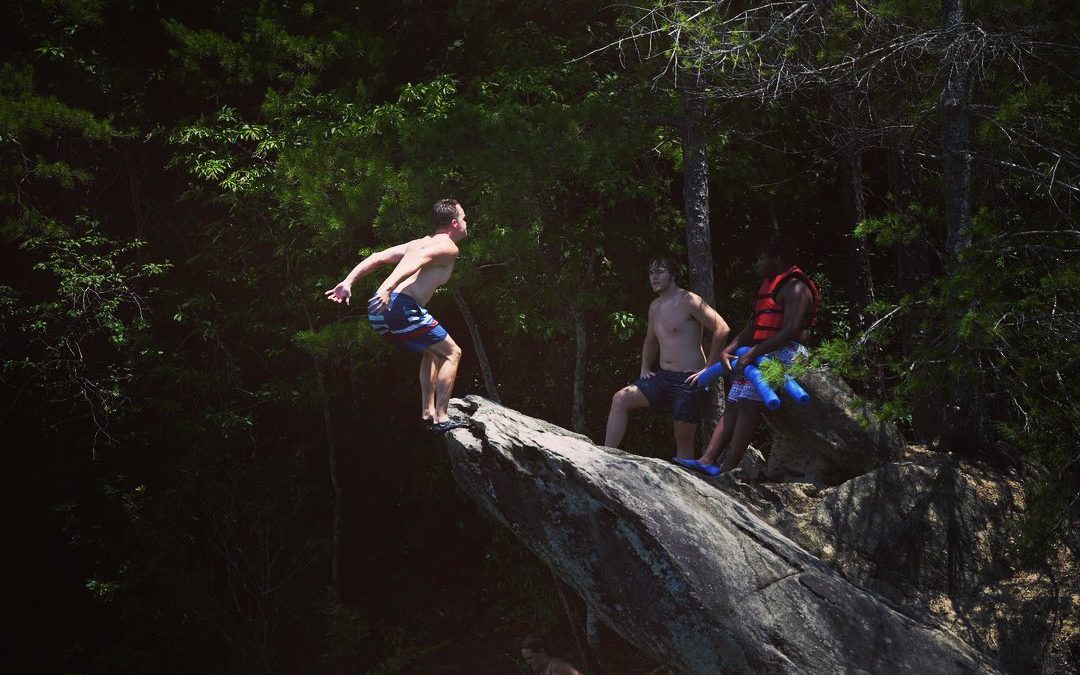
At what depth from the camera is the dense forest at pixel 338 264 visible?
10414 millimetres

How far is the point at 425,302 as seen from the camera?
7719 millimetres

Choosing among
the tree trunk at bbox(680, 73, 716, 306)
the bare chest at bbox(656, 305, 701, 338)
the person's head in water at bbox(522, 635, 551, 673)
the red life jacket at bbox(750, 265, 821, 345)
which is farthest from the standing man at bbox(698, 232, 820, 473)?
the person's head in water at bbox(522, 635, 551, 673)

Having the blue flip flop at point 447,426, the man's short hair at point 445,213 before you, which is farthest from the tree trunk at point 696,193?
the man's short hair at point 445,213

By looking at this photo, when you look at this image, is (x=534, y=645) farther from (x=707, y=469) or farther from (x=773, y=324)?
(x=773, y=324)

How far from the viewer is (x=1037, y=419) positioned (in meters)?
6.78

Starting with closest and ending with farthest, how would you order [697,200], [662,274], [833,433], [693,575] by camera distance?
1. [693,575]
2. [662,274]
3. [833,433]
4. [697,200]

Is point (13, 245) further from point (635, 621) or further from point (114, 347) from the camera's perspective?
point (635, 621)

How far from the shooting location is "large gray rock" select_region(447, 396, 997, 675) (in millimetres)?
6867

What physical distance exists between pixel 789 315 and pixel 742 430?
32.9 inches

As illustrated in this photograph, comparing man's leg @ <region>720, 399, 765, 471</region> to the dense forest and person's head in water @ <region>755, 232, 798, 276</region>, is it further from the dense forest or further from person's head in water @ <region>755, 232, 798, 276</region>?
the dense forest

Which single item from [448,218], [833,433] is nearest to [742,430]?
[833,433]

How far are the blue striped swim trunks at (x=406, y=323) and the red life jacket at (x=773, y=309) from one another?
1979 millimetres

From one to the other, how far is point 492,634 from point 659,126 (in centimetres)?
655

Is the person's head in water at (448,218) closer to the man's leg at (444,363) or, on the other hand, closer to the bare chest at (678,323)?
the man's leg at (444,363)
